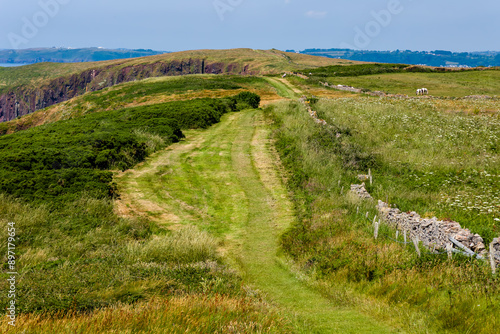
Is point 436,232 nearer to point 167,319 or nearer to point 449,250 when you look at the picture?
point 449,250

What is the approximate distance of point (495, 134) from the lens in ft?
77.0

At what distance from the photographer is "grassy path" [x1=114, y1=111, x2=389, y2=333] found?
7.39m

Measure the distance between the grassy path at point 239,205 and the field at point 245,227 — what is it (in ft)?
0.20

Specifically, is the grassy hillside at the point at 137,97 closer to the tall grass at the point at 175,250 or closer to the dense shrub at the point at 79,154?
the dense shrub at the point at 79,154

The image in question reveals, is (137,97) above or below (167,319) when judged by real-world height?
above

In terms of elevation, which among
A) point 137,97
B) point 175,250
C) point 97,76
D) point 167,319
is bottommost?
point 175,250

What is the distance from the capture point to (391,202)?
13.3m

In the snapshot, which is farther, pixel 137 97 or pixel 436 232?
pixel 137 97

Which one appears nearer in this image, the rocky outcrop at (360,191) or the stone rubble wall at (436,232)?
the stone rubble wall at (436,232)

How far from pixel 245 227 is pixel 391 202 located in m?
5.91

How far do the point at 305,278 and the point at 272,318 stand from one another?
261 cm

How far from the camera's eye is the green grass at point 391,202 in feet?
22.5

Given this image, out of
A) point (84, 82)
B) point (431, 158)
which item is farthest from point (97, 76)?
point (431, 158)

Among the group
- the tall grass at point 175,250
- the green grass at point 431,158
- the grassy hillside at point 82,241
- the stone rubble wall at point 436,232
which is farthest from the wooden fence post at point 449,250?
the tall grass at point 175,250
